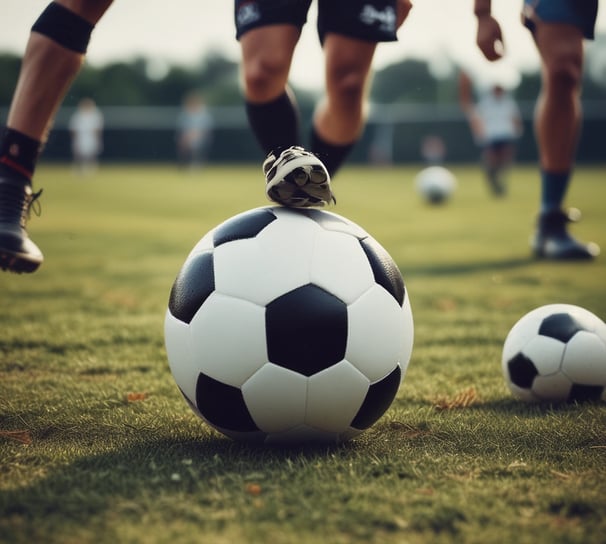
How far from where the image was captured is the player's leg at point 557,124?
16.3ft

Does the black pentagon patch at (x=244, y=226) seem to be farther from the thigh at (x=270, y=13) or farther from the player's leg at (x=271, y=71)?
the thigh at (x=270, y=13)

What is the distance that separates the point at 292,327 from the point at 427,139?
99.4ft

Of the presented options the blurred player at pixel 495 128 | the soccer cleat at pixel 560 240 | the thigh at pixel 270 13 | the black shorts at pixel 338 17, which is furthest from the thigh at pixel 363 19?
the blurred player at pixel 495 128

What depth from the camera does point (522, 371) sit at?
2.94 m

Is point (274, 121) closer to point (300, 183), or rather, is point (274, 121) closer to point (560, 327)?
point (300, 183)

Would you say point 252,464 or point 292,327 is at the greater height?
point 292,327

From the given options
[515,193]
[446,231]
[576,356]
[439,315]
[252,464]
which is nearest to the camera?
[252,464]

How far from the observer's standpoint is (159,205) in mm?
12867

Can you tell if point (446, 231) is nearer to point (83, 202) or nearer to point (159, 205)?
point (159, 205)

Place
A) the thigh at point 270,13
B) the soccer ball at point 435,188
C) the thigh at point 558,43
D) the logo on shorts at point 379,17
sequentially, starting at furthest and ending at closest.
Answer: the soccer ball at point 435,188
the thigh at point 558,43
the logo on shorts at point 379,17
the thigh at point 270,13

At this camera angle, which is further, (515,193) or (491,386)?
(515,193)

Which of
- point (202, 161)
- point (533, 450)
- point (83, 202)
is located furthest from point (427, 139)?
point (533, 450)

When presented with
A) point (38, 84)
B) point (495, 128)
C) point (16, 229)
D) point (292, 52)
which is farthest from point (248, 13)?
point (495, 128)

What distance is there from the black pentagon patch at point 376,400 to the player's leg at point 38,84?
140 centimetres
